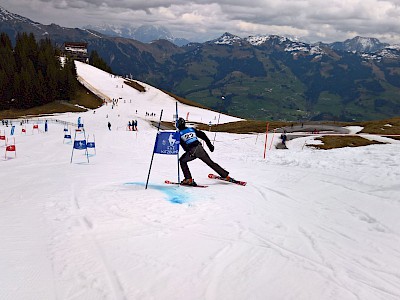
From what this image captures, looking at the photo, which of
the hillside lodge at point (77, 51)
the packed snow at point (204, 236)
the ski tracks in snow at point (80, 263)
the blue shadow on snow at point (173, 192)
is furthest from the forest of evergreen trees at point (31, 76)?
the ski tracks in snow at point (80, 263)

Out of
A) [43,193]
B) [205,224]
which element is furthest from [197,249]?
[43,193]

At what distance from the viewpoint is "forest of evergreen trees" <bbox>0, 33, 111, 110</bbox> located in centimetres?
10575

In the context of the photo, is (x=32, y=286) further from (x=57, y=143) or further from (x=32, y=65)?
(x=32, y=65)

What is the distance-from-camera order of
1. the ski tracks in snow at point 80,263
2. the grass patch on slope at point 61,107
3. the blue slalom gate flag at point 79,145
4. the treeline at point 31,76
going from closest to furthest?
the ski tracks in snow at point 80,263 → the blue slalom gate flag at point 79,145 → the grass patch on slope at point 61,107 → the treeline at point 31,76

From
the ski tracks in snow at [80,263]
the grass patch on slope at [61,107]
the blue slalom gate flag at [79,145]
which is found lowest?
the grass patch on slope at [61,107]

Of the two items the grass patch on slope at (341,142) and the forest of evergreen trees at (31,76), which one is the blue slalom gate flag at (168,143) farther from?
the forest of evergreen trees at (31,76)

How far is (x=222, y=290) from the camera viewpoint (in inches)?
222

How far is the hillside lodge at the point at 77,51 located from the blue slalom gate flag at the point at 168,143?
187261 millimetres

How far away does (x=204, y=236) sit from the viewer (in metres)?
8.02

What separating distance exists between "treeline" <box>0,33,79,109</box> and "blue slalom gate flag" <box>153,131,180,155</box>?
109207 millimetres

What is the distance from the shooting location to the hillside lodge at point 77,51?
182 metres

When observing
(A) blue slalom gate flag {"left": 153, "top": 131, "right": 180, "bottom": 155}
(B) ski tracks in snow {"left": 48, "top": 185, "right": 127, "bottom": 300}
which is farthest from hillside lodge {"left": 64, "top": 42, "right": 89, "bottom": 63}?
(B) ski tracks in snow {"left": 48, "top": 185, "right": 127, "bottom": 300}

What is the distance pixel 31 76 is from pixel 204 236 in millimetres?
119249

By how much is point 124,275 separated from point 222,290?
1.90 m
